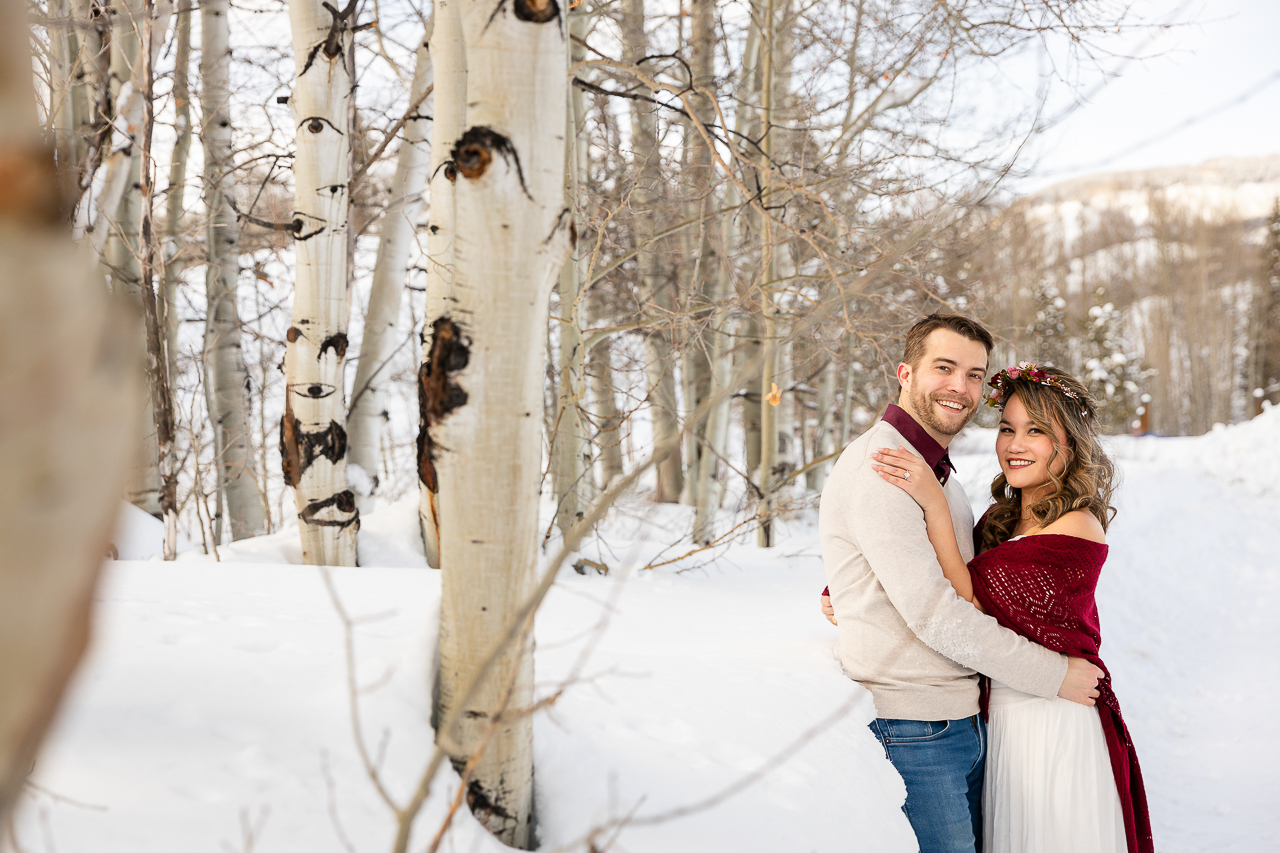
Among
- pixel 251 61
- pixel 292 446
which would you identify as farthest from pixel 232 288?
pixel 292 446

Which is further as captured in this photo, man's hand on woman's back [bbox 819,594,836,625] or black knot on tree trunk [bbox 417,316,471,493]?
man's hand on woman's back [bbox 819,594,836,625]

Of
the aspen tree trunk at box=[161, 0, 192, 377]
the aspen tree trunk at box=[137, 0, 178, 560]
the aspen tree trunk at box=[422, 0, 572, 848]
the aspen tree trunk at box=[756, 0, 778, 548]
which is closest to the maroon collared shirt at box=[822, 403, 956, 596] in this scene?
the aspen tree trunk at box=[422, 0, 572, 848]

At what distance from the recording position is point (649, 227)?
7.46 m

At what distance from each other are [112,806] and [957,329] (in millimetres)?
2538

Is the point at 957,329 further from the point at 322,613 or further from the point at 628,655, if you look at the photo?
the point at 322,613

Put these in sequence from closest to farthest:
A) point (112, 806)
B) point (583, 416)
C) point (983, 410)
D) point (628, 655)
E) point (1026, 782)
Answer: point (112, 806)
point (1026, 782)
point (628, 655)
point (583, 416)
point (983, 410)

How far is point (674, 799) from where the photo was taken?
68.4 inches

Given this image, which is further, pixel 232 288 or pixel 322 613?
pixel 232 288

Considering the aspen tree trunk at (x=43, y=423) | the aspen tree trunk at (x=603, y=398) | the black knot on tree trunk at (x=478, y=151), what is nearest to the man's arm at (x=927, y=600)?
the black knot on tree trunk at (x=478, y=151)

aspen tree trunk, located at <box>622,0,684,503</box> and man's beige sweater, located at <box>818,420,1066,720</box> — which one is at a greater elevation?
aspen tree trunk, located at <box>622,0,684,503</box>

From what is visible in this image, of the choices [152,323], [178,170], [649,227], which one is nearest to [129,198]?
[178,170]

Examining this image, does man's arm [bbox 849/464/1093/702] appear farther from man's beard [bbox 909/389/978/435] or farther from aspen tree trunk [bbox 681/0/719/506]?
aspen tree trunk [bbox 681/0/719/506]

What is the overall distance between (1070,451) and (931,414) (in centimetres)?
54

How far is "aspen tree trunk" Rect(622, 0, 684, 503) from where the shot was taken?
15.4ft
